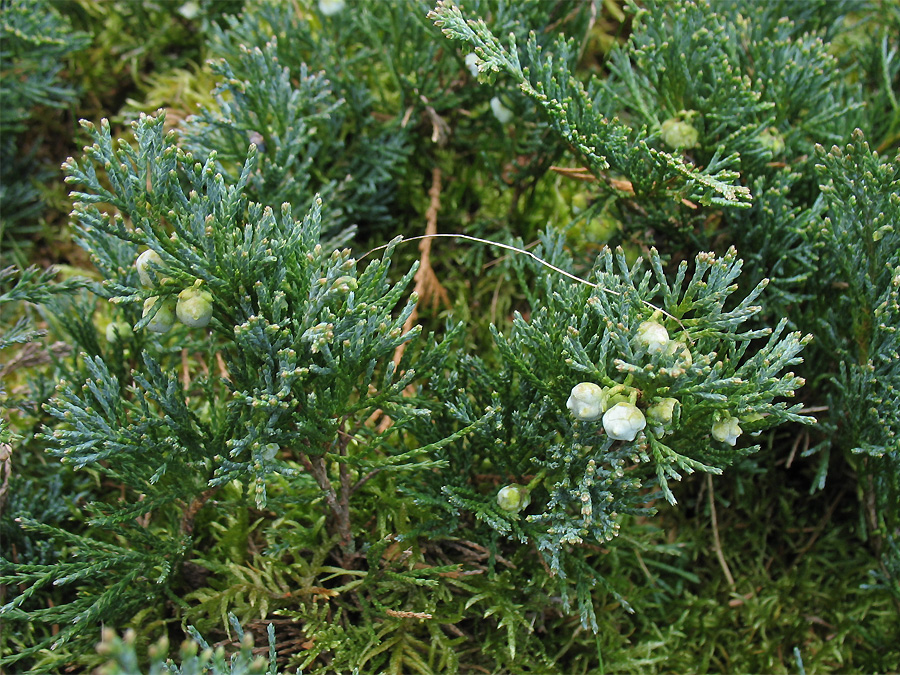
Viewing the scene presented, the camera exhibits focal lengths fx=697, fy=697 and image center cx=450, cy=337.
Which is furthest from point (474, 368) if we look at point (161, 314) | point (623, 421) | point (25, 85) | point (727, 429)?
point (25, 85)

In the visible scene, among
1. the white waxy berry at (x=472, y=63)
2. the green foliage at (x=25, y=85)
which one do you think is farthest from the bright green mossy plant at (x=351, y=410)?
the green foliage at (x=25, y=85)

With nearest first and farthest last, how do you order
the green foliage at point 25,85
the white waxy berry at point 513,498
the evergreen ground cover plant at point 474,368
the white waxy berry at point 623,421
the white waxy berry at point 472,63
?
the white waxy berry at point 623,421 < the evergreen ground cover plant at point 474,368 < the white waxy berry at point 513,498 < the white waxy berry at point 472,63 < the green foliage at point 25,85

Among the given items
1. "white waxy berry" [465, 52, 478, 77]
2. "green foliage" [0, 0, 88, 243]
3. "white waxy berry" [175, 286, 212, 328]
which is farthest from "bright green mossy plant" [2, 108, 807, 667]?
"green foliage" [0, 0, 88, 243]

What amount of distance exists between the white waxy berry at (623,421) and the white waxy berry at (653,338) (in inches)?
5.1

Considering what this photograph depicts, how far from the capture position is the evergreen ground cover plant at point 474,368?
150cm

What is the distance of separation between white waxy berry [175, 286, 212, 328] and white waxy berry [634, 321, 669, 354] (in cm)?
90

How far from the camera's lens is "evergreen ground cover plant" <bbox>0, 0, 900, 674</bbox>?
1.50 metres

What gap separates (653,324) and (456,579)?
0.88 meters

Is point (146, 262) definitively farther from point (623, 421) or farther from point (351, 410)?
point (623, 421)

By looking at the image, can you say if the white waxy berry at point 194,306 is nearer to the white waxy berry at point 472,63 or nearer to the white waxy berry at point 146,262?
the white waxy berry at point 146,262

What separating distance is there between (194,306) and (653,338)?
3.08 ft

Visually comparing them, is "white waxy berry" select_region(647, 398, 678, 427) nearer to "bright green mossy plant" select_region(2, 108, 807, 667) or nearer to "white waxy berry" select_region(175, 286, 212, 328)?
"bright green mossy plant" select_region(2, 108, 807, 667)

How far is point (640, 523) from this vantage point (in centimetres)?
220

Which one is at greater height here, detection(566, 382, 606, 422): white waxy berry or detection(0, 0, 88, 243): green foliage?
detection(0, 0, 88, 243): green foliage
